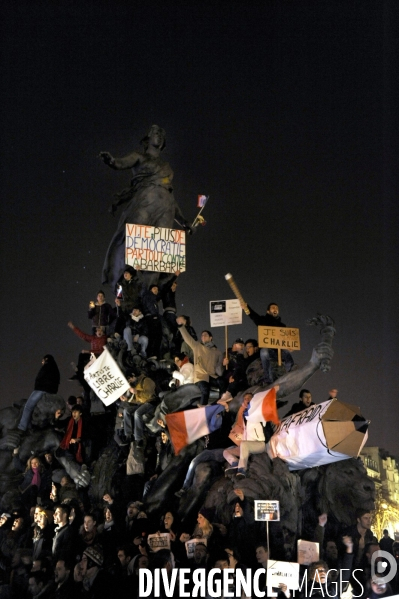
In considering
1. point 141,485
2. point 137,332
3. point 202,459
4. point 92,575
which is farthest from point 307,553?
point 137,332

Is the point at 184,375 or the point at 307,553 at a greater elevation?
the point at 184,375

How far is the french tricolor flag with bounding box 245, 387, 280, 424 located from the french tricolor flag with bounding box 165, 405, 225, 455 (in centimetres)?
151

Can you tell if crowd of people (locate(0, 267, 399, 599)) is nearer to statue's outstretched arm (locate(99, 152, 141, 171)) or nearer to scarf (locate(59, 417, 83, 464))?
scarf (locate(59, 417, 83, 464))

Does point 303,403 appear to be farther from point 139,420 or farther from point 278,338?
point 139,420

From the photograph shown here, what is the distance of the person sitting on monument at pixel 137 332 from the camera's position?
81.5 ft

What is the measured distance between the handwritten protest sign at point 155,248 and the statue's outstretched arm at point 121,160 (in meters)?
1.85

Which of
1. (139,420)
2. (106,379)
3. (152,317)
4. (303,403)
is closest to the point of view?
(303,403)

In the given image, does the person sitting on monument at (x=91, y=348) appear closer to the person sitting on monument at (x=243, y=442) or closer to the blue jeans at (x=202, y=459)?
the blue jeans at (x=202, y=459)

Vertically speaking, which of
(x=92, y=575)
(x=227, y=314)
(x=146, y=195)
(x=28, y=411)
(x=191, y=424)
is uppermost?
(x=146, y=195)

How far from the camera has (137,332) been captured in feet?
82.4

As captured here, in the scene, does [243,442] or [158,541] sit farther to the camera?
[243,442]

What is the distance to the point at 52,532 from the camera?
20.6 m

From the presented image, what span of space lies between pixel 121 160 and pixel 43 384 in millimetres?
7360

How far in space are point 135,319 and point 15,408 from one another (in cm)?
403
